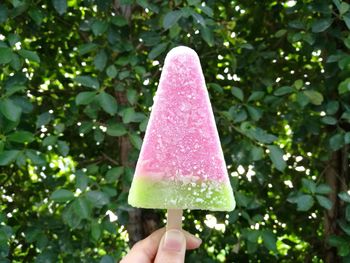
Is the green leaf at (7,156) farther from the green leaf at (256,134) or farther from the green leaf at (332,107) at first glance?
the green leaf at (332,107)

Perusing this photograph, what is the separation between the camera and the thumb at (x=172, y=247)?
121cm

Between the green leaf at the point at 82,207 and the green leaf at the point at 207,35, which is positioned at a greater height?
the green leaf at the point at 207,35

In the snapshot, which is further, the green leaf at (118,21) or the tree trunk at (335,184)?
the tree trunk at (335,184)

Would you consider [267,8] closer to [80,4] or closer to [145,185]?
[80,4]

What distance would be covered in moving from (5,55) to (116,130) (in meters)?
0.42

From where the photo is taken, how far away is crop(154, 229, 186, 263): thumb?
1.21m

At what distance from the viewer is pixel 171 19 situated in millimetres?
1806

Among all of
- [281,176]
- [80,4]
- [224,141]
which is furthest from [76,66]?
[281,176]

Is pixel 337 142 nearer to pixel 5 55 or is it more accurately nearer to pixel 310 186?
pixel 310 186

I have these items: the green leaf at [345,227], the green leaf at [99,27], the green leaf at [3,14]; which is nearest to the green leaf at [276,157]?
the green leaf at [345,227]

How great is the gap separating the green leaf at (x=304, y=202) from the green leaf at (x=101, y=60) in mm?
785

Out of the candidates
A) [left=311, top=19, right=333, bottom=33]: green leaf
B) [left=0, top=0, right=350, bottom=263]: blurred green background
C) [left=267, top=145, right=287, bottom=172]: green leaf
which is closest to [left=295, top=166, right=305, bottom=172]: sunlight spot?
[left=0, top=0, right=350, bottom=263]: blurred green background

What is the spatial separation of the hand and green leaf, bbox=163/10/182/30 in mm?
667

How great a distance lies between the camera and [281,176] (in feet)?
8.21
